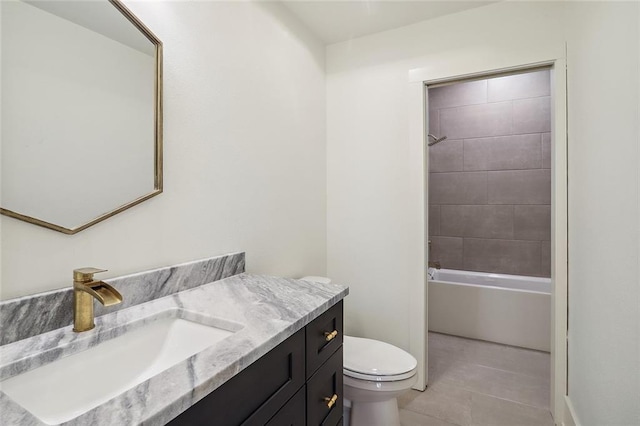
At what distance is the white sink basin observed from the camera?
0.68m

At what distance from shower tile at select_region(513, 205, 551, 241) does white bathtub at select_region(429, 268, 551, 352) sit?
1.36 feet

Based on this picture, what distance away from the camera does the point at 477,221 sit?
3352 mm

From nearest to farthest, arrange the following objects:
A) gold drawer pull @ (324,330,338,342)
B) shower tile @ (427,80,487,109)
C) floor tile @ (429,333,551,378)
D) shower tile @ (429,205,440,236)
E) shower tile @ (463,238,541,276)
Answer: gold drawer pull @ (324,330,338,342) < floor tile @ (429,333,551,378) < shower tile @ (463,238,541,276) < shower tile @ (427,80,487,109) < shower tile @ (429,205,440,236)

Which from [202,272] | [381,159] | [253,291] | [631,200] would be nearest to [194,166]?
[202,272]

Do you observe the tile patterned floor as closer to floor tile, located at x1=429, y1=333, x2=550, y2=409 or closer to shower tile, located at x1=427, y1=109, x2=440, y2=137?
floor tile, located at x1=429, y1=333, x2=550, y2=409

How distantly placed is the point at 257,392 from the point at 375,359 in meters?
1.00

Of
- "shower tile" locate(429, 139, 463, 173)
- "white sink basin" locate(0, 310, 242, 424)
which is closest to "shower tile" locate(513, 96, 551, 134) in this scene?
"shower tile" locate(429, 139, 463, 173)

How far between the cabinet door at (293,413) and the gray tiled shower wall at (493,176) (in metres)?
2.92

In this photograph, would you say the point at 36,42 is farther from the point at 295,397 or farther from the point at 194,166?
the point at 295,397

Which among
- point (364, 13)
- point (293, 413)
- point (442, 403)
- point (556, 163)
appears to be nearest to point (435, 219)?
point (556, 163)

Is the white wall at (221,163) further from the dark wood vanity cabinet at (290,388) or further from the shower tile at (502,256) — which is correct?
the shower tile at (502,256)

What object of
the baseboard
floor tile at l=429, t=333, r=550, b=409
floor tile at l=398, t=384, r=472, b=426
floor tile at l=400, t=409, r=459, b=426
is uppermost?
the baseboard

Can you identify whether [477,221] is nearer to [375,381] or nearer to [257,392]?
[375,381]

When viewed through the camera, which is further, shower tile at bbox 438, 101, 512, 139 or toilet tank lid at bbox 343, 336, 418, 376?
shower tile at bbox 438, 101, 512, 139
